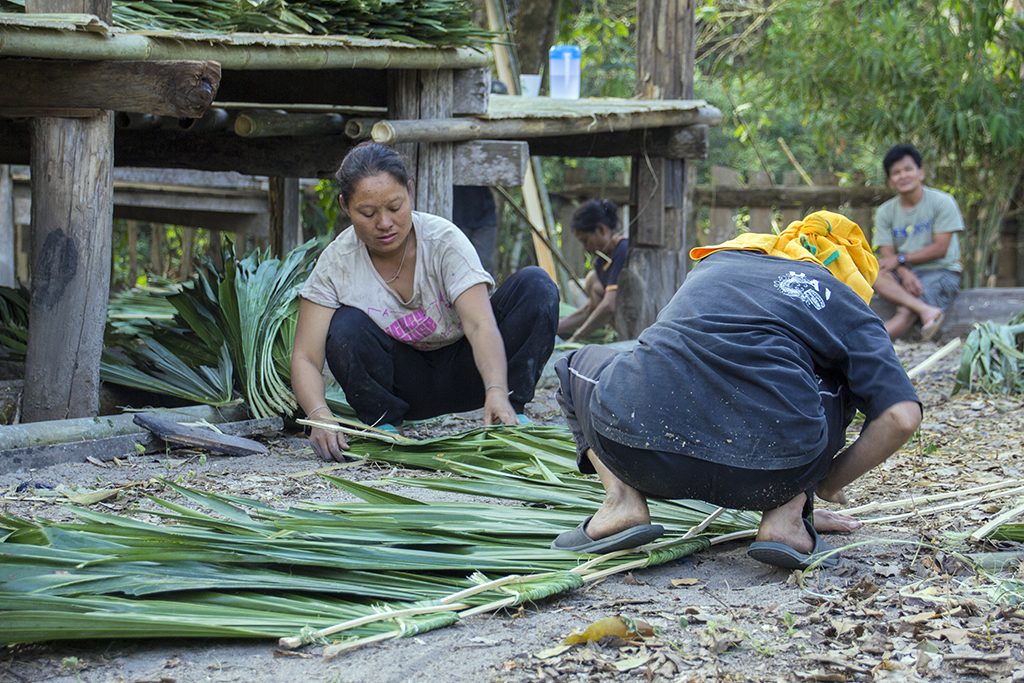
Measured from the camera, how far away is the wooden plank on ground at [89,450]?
3.03 m

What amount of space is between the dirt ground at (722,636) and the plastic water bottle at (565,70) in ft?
15.8

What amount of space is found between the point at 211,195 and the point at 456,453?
604cm

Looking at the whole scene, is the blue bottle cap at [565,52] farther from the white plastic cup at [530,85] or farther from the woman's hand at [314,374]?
the woman's hand at [314,374]

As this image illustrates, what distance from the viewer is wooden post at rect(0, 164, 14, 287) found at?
6.68m

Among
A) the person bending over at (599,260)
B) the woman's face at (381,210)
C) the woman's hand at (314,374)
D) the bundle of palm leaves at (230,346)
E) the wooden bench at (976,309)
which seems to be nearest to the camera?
the woman's face at (381,210)

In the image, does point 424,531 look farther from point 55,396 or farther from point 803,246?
point 55,396

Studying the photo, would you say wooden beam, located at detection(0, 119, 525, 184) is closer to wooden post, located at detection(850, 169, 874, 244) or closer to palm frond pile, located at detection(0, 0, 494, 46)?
palm frond pile, located at detection(0, 0, 494, 46)

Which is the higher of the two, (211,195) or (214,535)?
(211,195)

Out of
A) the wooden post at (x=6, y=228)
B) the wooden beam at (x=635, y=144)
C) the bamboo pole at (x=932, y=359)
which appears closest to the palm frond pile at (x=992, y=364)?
the bamboo pole at (x=932, y=359)

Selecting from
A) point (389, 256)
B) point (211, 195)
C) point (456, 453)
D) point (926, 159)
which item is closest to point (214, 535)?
point (456, 453)

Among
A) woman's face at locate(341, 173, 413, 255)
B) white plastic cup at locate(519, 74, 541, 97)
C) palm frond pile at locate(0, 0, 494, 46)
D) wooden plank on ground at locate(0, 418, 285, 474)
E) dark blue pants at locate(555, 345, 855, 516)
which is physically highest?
white plastic cup at locate(519, 74, 541, 97)

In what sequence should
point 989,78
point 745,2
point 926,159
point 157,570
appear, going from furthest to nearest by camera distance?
point 745,2 → point 926,159 → point 989,78 → point 157,570

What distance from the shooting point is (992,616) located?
1.92 metres

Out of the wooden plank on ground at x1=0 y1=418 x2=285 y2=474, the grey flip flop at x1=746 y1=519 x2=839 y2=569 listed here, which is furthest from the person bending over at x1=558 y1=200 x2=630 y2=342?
the grey flip flop at x1=746 y1=519 x2=839 y2=569
